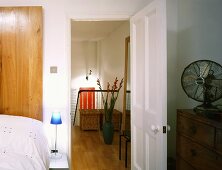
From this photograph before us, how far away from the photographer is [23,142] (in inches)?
81.8

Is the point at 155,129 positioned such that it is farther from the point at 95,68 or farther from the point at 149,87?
the point at 95,68

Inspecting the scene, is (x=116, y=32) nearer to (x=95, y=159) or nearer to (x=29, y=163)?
(x=95, y=159)

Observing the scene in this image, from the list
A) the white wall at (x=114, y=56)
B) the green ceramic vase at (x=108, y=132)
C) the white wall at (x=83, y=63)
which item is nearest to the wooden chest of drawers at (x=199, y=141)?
the green ceramic vase at (x=108, y=132)

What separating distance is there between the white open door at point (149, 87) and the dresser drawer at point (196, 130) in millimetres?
148

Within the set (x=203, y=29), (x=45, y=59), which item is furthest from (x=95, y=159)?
(x=203, y=29)

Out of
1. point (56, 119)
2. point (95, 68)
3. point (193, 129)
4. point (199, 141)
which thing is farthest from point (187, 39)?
point (95, 68)

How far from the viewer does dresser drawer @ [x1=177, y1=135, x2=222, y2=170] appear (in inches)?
59.9

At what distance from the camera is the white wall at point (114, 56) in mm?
5312

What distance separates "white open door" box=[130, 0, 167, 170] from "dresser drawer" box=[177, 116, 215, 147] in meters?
0.15

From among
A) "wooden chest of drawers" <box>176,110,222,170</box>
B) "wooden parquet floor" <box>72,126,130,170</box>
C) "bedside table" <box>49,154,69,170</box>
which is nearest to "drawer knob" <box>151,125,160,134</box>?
"wooden chest of drawers" <box>176,110,222,170</box>

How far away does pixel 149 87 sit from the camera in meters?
2.40

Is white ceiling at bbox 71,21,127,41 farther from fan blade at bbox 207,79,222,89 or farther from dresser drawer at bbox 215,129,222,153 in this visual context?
dresser drawer at bbox 215,129,222,153

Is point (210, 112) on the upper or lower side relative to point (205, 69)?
lower

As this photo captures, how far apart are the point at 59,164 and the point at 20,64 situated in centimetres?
116
